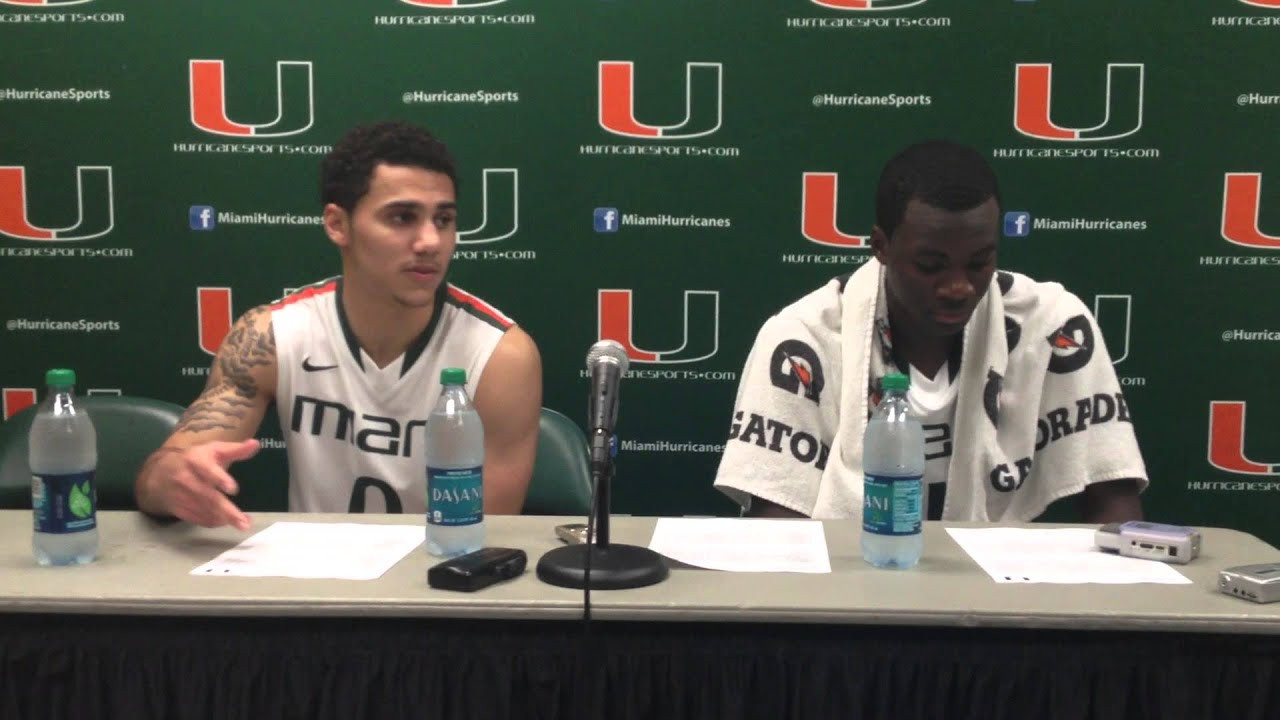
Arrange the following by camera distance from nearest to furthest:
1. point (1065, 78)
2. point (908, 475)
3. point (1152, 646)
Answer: point (1152, 646)
point (908, 475)
point (1065, 78)

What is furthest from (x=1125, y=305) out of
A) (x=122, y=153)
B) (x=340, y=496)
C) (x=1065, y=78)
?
(x=122, y=153)

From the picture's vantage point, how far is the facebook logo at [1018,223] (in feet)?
9.94

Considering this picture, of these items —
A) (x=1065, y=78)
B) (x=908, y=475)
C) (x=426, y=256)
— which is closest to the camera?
(x=908, y=475)

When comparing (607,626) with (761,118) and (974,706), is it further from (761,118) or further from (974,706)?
(761,118)

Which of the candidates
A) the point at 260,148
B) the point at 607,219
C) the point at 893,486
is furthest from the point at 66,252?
the point at 893,486

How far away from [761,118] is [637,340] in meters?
0.70

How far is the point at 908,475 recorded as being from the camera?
148cm

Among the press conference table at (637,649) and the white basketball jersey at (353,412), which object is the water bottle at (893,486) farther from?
the white basketball jersey at (353,412)

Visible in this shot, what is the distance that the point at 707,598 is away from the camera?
4.48ft

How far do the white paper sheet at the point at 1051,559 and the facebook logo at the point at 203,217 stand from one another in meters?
2.30

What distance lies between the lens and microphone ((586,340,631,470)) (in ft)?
4.42

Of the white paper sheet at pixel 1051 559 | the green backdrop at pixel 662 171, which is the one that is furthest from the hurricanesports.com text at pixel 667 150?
the white paper sheet at pixel 1051 559

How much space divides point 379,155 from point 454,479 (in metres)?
1.05

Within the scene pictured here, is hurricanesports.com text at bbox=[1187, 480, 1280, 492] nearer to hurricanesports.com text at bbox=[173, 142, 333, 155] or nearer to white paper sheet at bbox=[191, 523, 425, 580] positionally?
white paper sheet at bbox=[191, 523, 425, 580]
